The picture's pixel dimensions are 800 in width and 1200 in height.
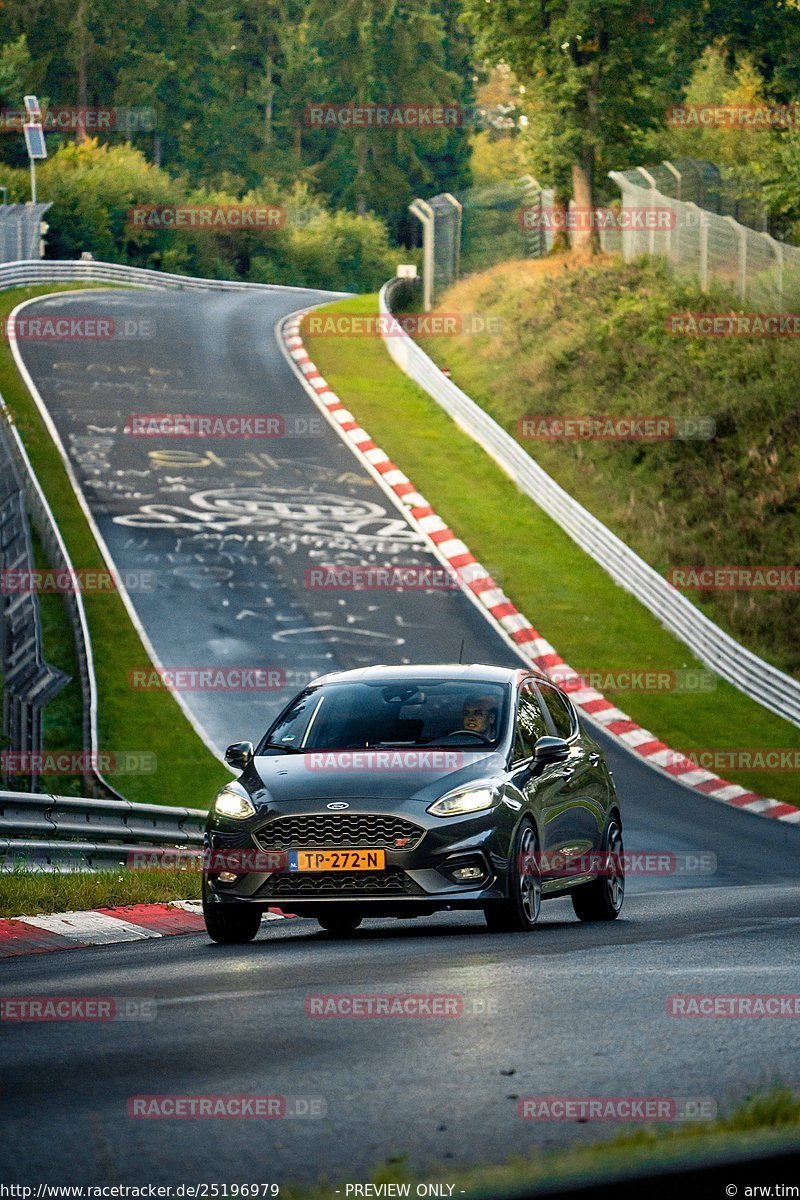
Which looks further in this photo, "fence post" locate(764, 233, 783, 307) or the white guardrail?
"fence post" locate(764, 233, 783, 307)

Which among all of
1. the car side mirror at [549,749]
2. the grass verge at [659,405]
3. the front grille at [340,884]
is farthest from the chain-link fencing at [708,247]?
the front grille at [340,884]

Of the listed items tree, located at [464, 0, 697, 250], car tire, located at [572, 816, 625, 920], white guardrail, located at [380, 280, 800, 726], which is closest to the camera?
car tire, located at [572, 816, 625, 920]

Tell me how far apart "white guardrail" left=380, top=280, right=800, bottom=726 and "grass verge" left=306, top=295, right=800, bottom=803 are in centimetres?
19

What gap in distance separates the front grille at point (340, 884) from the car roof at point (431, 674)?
1733mm

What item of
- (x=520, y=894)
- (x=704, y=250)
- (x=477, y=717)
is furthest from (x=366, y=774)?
(x=704, y=250)

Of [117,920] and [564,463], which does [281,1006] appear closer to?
[117,920]

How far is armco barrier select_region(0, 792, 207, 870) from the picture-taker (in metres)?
14.1

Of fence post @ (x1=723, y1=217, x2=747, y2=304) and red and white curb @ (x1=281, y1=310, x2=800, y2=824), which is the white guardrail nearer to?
red and white curb @ (x1=281, y1=310, x2=800, y2=824)

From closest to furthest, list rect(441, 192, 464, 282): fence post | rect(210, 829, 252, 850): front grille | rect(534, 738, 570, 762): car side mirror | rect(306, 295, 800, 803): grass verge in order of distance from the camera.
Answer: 1. rect(210, 829, 252, 850): front grille
2. rect(534, 738, 570, 762): car side mirror
3. rect(306, 295, 800, 803): grass verge
4. rect(441, 192, 464, 282): fence post

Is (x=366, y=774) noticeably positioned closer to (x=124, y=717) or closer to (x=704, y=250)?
(x=124, y=717)

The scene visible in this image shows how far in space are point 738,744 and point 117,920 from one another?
1513 centimetres

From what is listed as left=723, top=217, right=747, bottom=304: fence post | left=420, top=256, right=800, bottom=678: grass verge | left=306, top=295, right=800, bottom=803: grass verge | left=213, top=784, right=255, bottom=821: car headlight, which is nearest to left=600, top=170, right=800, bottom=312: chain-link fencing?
left=723, top=217, right=747, bottom=304: fence post

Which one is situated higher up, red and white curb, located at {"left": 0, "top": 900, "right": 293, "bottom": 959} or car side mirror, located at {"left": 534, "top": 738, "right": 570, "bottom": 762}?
car side mirror, located at {"left": 534, "top": 738, "right": 570, "bottom": 762}

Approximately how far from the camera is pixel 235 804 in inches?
452
